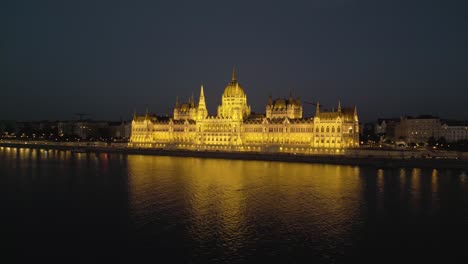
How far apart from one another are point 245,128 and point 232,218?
210 ft

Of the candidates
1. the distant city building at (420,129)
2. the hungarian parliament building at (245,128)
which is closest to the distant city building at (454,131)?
the distant city building at (420,129)

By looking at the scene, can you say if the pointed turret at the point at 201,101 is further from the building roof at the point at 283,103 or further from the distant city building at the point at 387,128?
the distant city building at the point at 387,128

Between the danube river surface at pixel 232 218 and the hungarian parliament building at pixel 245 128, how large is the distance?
30655 millimetres

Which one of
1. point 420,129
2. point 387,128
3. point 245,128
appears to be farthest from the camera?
point 387,128

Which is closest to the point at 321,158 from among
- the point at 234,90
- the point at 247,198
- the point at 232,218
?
the point at 247,198

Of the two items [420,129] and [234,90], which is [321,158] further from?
[420,129]

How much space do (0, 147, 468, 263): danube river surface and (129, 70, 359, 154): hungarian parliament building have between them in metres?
30.7

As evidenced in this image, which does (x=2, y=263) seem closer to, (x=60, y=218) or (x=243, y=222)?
(x=60, y=218)

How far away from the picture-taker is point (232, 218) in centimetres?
2853

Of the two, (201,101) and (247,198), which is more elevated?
(201,101)

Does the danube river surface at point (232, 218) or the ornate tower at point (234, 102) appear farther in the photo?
the ornate tower at point (234, 102)

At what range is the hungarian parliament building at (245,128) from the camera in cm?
7925

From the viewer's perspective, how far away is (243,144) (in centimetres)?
8981

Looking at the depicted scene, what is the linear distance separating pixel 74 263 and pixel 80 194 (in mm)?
18216
